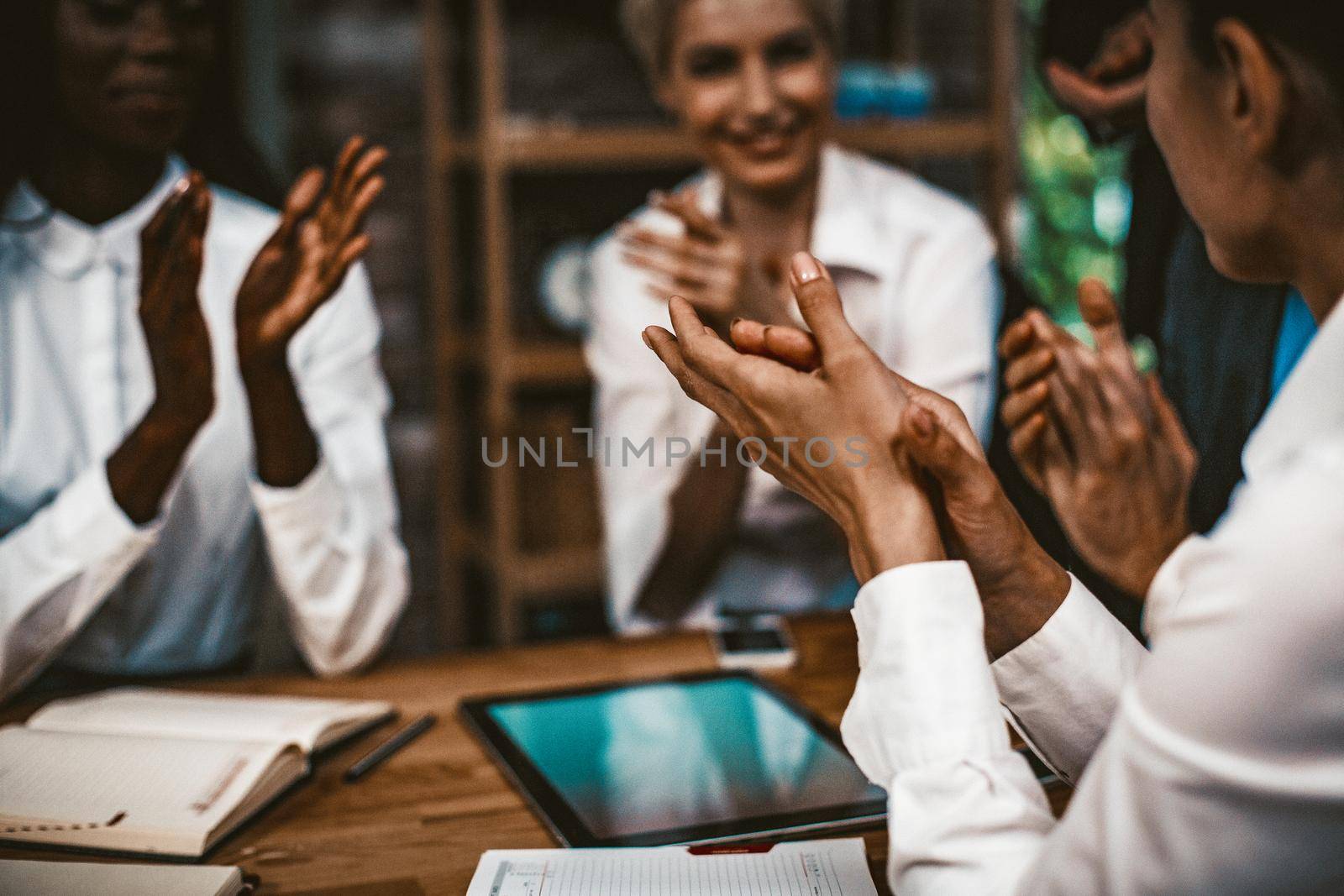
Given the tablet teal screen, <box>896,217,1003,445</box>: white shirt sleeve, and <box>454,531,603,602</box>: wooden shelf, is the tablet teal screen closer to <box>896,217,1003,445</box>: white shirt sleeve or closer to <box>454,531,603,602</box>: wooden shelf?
<box>896,217,1003,445</box>: white shirt sleeve

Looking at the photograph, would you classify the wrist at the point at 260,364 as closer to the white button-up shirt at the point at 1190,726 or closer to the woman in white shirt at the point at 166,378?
the woman in white shirt at the point at 166,378

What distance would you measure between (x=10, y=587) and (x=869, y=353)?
36.3 inches

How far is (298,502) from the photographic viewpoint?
47.7 inches

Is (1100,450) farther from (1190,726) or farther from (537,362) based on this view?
(537,362)

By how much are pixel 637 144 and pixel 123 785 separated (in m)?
1.81

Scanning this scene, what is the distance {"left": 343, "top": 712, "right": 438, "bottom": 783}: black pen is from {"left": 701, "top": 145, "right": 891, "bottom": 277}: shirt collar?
0.86 metres

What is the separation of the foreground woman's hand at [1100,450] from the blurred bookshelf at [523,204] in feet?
4.70

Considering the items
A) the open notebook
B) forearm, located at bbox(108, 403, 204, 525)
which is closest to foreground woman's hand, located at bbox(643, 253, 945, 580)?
the open notebook

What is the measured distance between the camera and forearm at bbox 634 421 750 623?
5.15 ft

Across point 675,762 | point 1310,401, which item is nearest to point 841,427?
point 1310,401

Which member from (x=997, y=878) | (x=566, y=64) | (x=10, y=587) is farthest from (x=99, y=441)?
(x=566, y=64)

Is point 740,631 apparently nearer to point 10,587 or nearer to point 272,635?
point 272,635

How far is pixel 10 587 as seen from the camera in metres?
1.11

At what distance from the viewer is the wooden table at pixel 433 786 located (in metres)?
0.84
